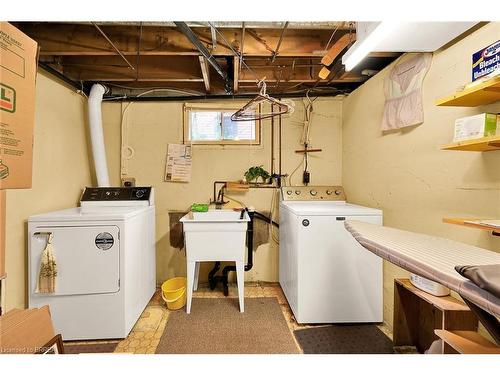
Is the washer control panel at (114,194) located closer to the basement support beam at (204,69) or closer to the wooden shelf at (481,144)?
the basement support beam at (204,69)

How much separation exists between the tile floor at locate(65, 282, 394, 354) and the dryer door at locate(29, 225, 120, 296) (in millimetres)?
447

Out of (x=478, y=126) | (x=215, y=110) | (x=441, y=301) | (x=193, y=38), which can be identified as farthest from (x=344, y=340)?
(x=215, y=110)

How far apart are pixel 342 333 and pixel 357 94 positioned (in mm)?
2395

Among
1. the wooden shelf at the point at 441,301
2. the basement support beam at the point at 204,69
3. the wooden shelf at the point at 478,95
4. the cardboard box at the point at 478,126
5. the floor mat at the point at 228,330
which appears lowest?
the floor mat at the point at 228,330

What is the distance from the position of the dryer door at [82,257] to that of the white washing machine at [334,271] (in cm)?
153

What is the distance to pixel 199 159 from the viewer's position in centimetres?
302

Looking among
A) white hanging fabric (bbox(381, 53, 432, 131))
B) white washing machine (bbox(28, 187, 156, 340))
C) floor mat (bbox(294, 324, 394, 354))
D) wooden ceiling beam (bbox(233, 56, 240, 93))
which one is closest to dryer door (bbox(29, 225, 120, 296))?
white washing machine (bbox(28, 187, 156, 340))

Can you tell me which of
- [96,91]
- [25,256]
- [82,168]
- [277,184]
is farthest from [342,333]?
[96,91]

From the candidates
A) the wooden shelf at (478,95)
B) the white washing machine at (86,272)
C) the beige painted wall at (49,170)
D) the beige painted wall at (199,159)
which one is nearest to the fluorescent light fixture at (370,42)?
the wooden shelf at (478,95)

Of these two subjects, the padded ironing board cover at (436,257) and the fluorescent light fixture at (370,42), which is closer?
the padded ironing board cover at (436,257)

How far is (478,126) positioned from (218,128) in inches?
96.2

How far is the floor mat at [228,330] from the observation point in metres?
1.86

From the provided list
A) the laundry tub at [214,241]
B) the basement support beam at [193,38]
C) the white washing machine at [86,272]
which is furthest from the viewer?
the laundry tub at [214,241]
